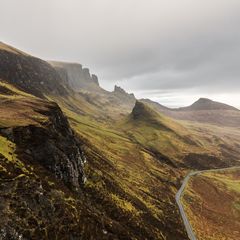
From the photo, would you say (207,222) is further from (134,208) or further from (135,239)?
(135,239)

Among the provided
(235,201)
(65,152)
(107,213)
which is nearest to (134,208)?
(107,213)

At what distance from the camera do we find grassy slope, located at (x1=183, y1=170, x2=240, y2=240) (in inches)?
4063

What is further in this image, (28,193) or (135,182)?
(135,182)

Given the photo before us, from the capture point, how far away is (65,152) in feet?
246

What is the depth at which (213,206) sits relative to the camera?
5295 inches

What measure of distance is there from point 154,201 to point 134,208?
74.6 ft

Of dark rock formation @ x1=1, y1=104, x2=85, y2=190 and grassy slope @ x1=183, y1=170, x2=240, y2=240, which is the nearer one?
dark rock formation @ x1=1, y1=104, x2=85, y2=190

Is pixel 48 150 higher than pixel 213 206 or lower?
higher

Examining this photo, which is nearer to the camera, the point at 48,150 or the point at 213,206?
the point at 48,150

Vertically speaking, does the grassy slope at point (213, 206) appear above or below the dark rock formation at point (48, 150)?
below

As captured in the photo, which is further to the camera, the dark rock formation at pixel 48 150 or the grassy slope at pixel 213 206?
the grassy slope at pixel 213 206

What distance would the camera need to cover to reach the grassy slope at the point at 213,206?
103188mm

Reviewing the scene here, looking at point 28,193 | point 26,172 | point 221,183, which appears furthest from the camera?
point 221,183

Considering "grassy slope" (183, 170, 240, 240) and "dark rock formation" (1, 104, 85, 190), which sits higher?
"dark rock formation" (1, 104, 85, 190)
